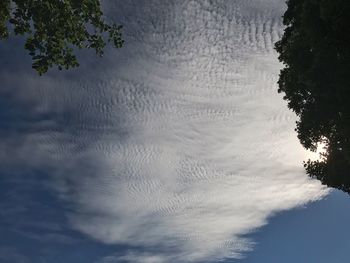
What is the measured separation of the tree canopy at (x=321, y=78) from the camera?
14016mm

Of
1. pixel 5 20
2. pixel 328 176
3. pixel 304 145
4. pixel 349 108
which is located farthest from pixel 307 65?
pixel 5 20

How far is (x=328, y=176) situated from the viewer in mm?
18062

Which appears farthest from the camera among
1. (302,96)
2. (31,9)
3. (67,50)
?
(302,96)

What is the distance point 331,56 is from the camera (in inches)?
575

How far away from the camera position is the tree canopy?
14.0 metres

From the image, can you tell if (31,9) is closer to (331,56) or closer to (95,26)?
(95,26)

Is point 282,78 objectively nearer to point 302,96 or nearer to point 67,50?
point 302,96

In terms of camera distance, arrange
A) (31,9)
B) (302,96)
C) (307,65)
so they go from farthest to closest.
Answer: (302,96)
(307,65)
(31,9)

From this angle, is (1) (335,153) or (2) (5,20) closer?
(2) (5,20)

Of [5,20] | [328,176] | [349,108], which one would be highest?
[5,20]

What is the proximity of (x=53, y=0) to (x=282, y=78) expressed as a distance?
10457 millimetres

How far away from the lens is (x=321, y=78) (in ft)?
49.6

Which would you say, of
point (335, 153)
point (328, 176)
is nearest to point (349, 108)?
point (335, 153)

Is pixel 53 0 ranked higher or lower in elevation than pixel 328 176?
higher
